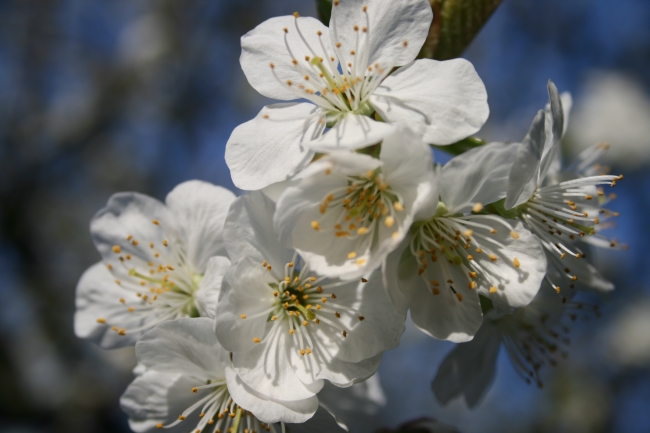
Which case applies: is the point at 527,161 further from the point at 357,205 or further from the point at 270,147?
the point at 270,147

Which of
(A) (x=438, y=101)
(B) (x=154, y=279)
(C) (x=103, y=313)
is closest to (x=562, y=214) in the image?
(A) (x=438, y=101)

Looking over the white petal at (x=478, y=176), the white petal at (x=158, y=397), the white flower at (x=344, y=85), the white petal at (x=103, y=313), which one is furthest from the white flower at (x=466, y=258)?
the white petal at (x=103, y=313)

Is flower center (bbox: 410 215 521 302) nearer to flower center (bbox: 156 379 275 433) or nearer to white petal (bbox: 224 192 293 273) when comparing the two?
white petal (bbox: 224 192 293 273)

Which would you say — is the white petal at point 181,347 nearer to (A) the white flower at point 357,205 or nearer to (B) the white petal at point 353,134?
(A) the white flower at point 357,205

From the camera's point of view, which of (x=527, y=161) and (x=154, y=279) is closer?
(x=527, y=161)

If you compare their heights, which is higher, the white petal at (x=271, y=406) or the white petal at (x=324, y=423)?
the white petal at (x=271, y=406)

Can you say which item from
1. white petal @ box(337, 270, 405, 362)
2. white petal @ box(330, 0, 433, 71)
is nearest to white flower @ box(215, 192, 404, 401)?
white petal @ box(337, 270, 405, 362)
